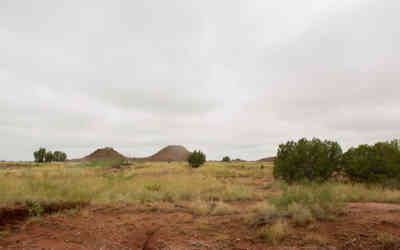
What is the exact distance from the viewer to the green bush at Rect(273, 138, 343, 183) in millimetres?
14453

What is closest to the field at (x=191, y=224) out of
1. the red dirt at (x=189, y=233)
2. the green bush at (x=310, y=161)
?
the red dirt at (x=189, y=233)

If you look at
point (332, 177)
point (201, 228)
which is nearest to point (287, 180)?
point (332, 177)

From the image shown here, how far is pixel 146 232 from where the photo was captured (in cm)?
615

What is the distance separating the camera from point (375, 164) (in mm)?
13953

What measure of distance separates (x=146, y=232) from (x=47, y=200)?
18.7 feet

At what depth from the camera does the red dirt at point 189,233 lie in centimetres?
507

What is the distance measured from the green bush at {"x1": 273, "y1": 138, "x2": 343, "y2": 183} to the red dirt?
294 inches

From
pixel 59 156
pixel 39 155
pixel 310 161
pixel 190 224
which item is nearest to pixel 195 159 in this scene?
pixel 310 161

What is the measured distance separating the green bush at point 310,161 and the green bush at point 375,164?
0.85m

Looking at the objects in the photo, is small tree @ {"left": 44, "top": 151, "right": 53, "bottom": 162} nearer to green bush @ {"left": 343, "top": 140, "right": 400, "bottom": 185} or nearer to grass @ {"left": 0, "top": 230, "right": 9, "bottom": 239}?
grass @ {"left": 0, "top": 230, "right": 9, "bottom": 239}

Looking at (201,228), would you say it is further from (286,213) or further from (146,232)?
(286,213)

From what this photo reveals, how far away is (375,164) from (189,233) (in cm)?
1393

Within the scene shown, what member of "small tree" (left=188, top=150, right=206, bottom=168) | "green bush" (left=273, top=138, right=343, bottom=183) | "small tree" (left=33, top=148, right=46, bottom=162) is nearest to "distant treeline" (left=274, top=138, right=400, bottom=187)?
"green bush" (left=273, top=138, right=343, bottom=183)

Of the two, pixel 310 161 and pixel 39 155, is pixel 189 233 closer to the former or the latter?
pixel 310 161
